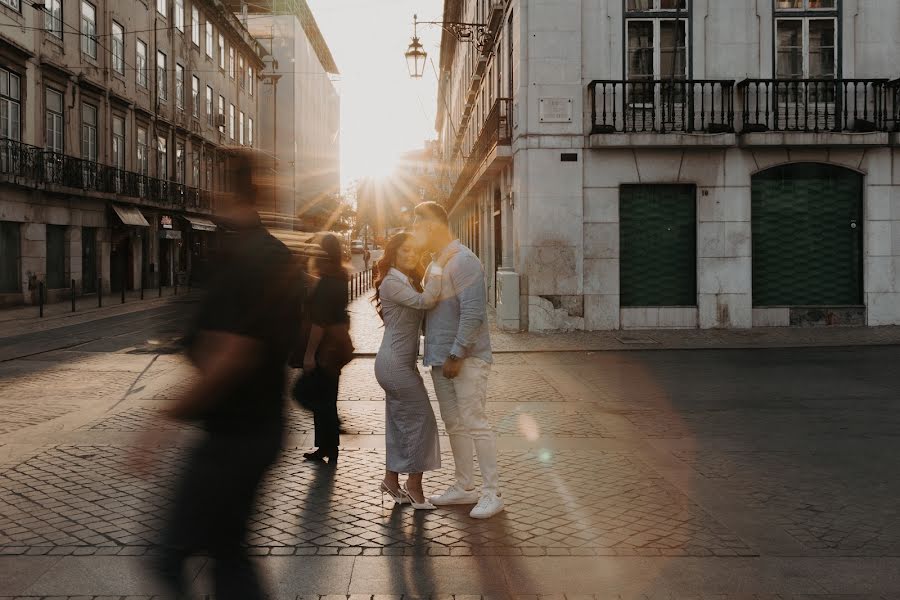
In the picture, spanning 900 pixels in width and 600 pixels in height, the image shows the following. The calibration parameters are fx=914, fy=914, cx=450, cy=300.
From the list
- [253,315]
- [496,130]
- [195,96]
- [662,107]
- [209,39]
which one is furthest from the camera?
[209,39]

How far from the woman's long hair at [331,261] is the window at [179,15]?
119ft

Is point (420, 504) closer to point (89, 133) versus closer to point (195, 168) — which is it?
point (89, 133)

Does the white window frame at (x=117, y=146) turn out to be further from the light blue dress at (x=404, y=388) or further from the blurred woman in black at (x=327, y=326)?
the light blue dress at (x=404, y=388)

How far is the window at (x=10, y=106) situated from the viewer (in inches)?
987

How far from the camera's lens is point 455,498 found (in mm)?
5480

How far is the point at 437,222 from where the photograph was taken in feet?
18.0

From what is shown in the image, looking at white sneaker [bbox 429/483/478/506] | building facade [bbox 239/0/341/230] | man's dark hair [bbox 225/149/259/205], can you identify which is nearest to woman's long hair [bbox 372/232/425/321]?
man's dark hair [bbox 225/149/259/205]

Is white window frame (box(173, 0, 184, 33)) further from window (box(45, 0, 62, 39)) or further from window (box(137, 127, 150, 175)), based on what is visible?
window (box(45, 0, 62, 39))

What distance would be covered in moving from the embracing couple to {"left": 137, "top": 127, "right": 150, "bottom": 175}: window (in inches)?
1289

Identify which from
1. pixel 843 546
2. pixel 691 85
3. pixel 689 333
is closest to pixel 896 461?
pixel 843 546

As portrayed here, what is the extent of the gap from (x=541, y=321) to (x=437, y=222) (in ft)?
42.3

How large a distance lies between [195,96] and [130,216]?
11.2m

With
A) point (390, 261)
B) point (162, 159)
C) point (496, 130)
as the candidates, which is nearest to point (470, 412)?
point (390, 261)

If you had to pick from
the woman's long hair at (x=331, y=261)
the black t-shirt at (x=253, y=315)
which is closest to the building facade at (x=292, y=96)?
the woman's long hair at (x=331, y=261)
